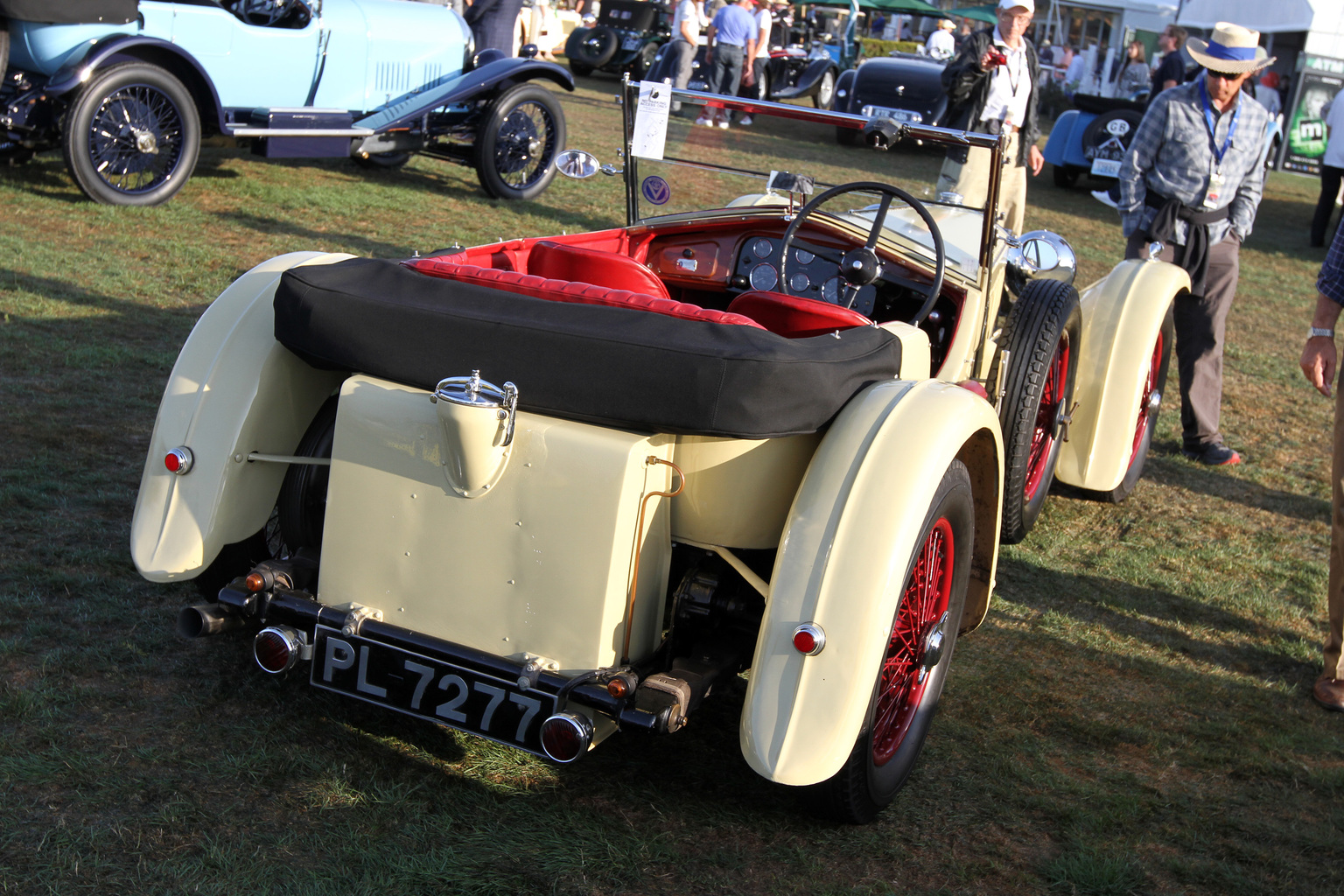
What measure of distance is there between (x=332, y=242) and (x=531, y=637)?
5.56 meters

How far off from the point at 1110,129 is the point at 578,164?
10.6 metres

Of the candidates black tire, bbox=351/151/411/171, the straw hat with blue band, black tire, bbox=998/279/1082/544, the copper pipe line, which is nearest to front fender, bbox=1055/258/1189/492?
black tire, bbox=998/279/1082/544

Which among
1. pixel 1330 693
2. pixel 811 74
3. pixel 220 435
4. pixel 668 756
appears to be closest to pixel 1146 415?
pixel 1330 693

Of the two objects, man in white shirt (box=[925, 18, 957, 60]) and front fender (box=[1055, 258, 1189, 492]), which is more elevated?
man in white shirt (box=[925, 18, 957, 60])

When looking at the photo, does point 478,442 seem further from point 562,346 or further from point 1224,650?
point 1224,650

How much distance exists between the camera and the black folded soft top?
2217 millimetres

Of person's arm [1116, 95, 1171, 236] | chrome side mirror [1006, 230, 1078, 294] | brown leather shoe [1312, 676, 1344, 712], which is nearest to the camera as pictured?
brown leather shoe [1312, 676, 1344, 712]

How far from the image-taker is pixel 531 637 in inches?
92.7

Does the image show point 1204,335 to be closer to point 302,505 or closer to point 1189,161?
point 1189,161

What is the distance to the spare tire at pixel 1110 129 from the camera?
12.7 m

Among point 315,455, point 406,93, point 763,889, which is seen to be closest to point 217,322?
point 315,455

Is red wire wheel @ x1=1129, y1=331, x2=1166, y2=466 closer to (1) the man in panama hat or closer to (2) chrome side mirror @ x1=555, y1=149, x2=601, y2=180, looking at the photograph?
(1) the man in panama hat

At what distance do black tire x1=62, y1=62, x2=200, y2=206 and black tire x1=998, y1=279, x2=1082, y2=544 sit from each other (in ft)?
18.8

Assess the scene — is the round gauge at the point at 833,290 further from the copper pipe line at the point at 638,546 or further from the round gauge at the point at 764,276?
the copper pipe line at the point at 638,546
